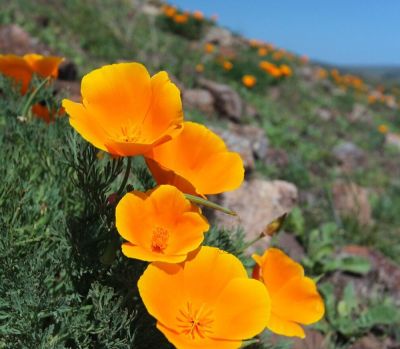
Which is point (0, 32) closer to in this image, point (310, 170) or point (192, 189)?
point (310, 170)

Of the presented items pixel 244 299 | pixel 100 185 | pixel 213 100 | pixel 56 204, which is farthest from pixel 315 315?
pixel 213 100

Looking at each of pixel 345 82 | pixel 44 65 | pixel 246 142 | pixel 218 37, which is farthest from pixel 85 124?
pixel 345 82

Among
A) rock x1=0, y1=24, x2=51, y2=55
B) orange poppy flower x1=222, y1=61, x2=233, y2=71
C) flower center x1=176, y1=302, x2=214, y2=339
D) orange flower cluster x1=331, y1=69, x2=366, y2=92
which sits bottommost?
orange flower cluster x1=331, y1=69, x2=366, y2=92

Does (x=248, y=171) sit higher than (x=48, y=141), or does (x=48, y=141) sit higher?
(x=48, y=141)

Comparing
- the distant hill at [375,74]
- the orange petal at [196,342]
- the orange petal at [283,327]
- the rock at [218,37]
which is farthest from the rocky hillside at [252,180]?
the distant hill at [375,74]

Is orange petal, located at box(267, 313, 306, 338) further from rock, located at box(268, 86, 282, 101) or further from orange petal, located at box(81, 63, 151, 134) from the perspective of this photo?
rock, located at box(268, 86, 282, 101)

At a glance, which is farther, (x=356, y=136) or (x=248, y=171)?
(x=356, y=136)

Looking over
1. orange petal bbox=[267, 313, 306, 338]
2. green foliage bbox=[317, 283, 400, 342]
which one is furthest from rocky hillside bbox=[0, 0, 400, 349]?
orange petal bbox=[267, 313, 306, 338]
